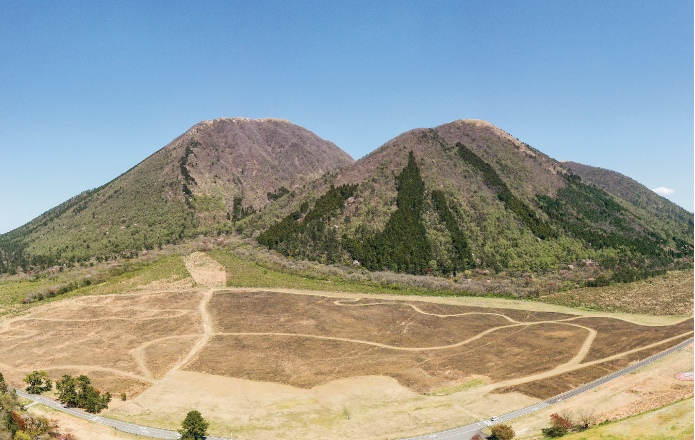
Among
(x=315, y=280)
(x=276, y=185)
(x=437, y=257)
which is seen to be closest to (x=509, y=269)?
(x=437, y=257)

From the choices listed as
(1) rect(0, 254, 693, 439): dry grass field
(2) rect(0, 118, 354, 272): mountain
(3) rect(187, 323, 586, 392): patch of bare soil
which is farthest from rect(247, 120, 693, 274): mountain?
(3) rect(187, 323, 586, 392): patch of bare soil

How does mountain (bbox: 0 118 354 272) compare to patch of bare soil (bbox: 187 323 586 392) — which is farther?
mountain (bbox: 0 118 354 272)

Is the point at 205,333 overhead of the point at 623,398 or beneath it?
overhead

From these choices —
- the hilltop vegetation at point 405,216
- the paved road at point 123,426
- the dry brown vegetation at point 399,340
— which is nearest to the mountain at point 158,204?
the hilltop vegetation at point 405,216

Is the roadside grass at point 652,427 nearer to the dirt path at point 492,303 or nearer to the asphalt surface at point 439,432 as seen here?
the asphalt surface at point 439,432

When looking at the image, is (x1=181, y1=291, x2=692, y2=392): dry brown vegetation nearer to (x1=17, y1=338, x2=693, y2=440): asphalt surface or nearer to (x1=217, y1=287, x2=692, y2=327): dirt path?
(x1=217, y1=287, x2=692, y2=327): dirt path

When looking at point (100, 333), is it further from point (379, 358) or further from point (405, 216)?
point (405, 216)

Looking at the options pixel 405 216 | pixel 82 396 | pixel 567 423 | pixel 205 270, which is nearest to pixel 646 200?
pixel 405 216
